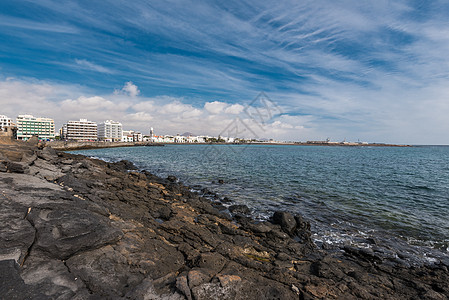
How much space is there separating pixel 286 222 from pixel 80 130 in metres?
169

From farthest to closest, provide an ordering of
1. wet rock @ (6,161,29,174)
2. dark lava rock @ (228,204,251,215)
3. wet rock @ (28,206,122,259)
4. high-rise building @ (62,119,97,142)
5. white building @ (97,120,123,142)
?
white building @ (97,120,123,142) < high-rise building @ (62,119,97,142) < dark lava rock @ (228,204,251,215) < wet rock @ (6,161,29,174) < wet rock @ (28,206,122,259)

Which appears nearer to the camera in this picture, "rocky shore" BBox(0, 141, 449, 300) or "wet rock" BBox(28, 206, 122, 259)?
"rocky shore" BBox(0, 141, 449, 300)

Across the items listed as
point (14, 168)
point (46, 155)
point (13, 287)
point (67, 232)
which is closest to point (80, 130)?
point (46, 155)

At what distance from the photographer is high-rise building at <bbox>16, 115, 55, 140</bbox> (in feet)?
408

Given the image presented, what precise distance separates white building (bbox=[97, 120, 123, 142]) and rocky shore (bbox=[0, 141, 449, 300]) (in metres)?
173

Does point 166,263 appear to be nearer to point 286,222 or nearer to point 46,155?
point 286,222

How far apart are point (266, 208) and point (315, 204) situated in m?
4.34

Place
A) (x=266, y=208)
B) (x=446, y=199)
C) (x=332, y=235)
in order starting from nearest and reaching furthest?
(x=332, y=235) → (x=266, y=208) → (x=446, y=199)

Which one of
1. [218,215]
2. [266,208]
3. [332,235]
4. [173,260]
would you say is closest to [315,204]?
[266,208]

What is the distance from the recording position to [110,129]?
16450 centimetres

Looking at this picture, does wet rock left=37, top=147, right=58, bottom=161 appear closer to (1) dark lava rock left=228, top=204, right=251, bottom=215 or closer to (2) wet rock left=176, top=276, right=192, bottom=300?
(1) dark lava rock left=228, top=204, right=251, bottom=215

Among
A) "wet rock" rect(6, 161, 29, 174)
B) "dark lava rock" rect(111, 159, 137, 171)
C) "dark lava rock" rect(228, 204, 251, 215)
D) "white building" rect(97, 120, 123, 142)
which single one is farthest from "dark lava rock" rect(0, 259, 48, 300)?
"white building" rect(97, 120, 123, 142)

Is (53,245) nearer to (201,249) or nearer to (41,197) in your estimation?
(41,197)

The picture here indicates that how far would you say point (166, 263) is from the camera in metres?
6.21
